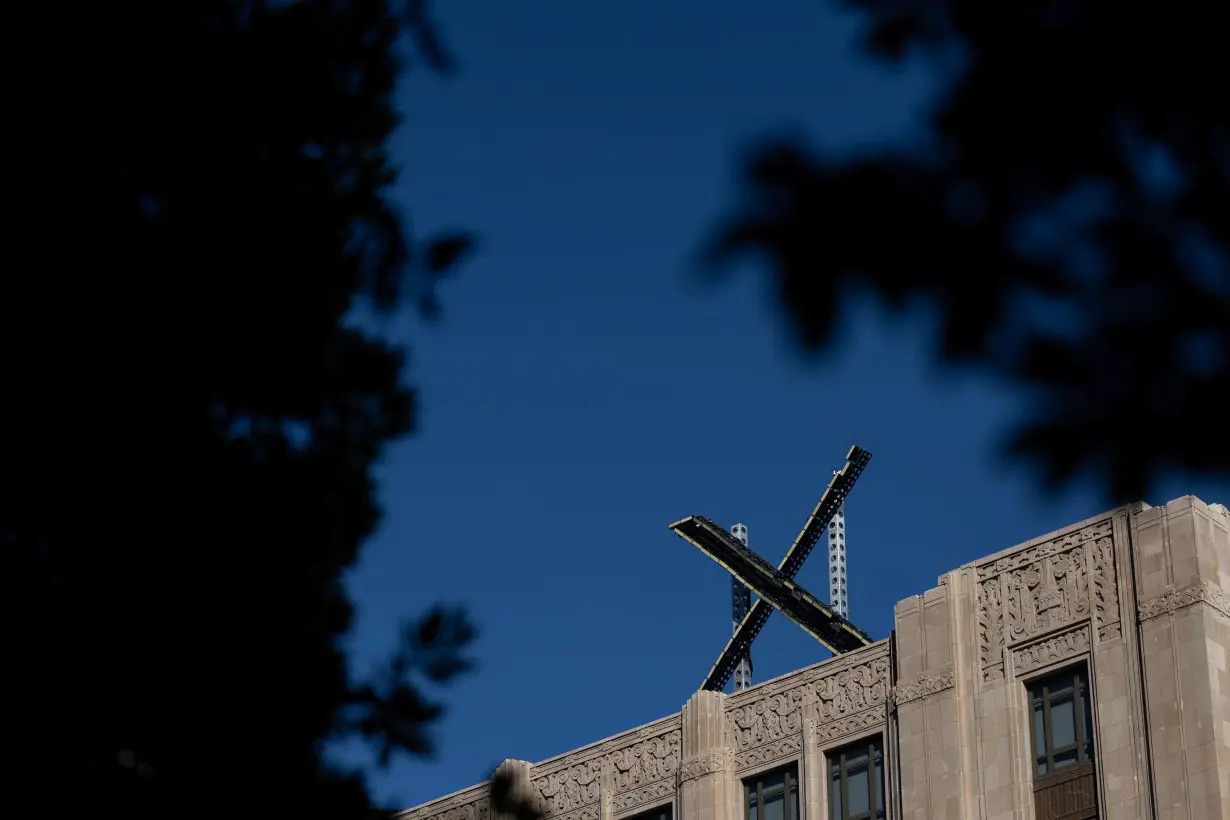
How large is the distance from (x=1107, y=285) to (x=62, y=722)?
6664 mm

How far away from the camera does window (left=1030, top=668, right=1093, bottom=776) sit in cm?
3881

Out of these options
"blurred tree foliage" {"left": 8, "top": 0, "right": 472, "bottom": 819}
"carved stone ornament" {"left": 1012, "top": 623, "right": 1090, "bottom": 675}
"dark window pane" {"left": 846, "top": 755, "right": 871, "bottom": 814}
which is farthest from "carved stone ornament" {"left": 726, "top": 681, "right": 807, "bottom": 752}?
"blurred tree foliage" {"left": 8, "top": 0, "right": 472, "bottom": 819}

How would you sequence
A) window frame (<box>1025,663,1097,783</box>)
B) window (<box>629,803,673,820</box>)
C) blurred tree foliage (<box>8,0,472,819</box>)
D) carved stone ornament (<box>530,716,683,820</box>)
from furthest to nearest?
carved stone ornament (<box>530,716,683,820</box>)
window (<box>629,803,673,820</box>)
window frame (<box>1025,663,1097,783</box>)
blurred tree foliage (<box>8,0,472,819</box>)

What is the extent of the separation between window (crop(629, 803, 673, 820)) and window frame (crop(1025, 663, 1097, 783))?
8.63 meters

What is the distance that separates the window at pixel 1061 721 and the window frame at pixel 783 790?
522 centimetres

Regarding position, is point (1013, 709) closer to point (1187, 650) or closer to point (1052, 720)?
point (1052, 720)

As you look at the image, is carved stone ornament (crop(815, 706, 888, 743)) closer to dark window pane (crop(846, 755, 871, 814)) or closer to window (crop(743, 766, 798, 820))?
dark window pane (crop(846, 755, 871, 814))

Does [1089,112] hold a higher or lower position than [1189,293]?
higher

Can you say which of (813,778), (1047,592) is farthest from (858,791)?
(1047,592)

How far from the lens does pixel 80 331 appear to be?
1342 cm

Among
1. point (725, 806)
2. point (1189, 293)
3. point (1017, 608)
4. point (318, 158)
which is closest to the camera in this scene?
point (1189, 293)

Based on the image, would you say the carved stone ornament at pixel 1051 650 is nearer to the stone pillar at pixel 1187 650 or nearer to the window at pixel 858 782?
the stone pillar at pixel 1187 650

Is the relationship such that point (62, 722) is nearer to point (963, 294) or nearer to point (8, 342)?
point (8, 342)

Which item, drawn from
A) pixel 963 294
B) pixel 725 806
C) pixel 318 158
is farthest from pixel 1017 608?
pixel 963 294
